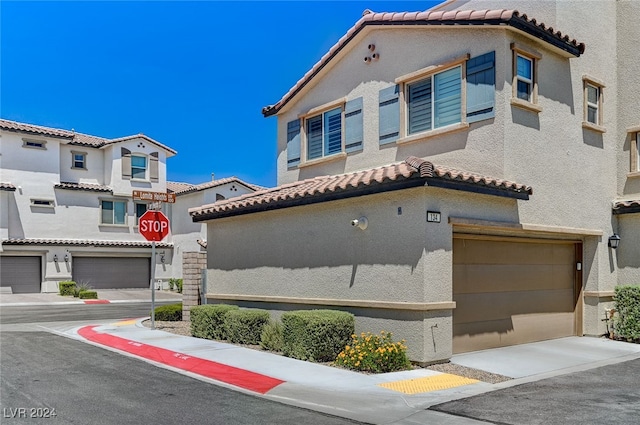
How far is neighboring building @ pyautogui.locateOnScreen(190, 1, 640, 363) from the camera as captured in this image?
35.1 ft

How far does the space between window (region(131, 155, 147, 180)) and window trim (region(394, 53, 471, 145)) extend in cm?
2718

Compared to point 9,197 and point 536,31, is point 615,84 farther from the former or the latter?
point 9,197

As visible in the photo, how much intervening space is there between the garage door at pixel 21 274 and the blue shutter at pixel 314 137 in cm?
2395

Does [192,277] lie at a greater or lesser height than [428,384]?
greater

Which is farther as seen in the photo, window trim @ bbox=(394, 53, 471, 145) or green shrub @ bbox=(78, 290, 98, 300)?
green shrub @ bbox=(78, 290, 98, 300)

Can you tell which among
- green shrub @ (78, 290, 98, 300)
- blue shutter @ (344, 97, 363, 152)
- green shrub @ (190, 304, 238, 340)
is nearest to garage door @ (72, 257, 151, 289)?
green shrub @ (78, 290, 98, 300)

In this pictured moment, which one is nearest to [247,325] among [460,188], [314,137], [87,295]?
[460,188]

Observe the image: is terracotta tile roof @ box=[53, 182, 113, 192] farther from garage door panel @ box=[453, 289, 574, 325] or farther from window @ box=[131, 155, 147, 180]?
garage door panel @ box=[453, 289, 574, 325]

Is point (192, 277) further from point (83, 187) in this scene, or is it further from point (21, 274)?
point (83, 187)

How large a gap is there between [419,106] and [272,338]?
21.8 feet

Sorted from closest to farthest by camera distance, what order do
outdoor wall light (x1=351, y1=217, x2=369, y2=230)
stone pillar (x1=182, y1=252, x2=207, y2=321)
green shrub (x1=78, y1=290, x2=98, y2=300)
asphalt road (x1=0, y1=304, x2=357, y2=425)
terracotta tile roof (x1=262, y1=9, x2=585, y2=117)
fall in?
asphalt road (x1=0, y1=304, x2=357, y2=425)
outdoor wall light (x1=351, y1=217, x2=369, y2=230)
terracotta tile roof (x1=262, y1=9, x2=585, y2=117)
stone pillar (x1=182, y1=252, x2=207, y2=321)
green shrub (x1=78, y1=290, x2=98, y2=300)

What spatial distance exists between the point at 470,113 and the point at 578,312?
6.33m

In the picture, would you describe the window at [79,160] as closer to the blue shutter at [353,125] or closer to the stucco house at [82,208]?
the stucco house at [82,208]

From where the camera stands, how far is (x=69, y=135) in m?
34.2
